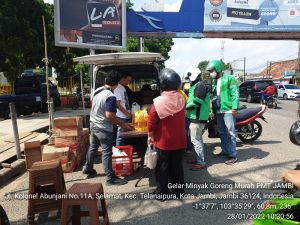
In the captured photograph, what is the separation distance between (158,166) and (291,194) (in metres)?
2.33

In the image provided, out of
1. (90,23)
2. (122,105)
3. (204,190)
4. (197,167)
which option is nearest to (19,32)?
(90,23)

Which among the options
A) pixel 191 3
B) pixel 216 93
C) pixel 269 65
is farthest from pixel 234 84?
pixel 269 65

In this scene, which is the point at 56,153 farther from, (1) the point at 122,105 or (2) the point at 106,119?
(1) the point at 122,105

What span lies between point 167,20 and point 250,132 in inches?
399

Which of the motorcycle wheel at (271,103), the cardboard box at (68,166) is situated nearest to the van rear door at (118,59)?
the cardboard box at (68,166)

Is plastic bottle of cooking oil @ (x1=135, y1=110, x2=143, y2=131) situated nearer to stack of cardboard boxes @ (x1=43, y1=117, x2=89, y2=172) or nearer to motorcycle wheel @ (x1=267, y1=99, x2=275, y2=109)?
stack of cardboard boxes @ (x1=43, y1=117, x2=89, y2=172)

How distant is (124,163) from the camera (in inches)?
223

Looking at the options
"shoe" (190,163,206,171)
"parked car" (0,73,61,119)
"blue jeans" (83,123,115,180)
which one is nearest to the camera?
"blue jeans" (83,123,115,180)

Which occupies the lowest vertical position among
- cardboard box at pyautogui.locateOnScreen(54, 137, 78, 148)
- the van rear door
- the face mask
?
cardboard box at pyautogui.locateOnScreen(54, 137, 78, 148)

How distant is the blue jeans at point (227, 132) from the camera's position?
6270 mm

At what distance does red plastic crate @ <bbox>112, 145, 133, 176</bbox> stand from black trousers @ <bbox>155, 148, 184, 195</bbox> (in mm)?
1066

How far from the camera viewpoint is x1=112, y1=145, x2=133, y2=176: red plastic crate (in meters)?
5.61

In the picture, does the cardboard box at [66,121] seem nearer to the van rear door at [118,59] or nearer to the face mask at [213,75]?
the van rear door at [118,59]

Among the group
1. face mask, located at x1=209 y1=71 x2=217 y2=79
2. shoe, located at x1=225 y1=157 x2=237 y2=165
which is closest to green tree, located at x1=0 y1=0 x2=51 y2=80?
face mask, located at x1=209 y1=71 x2=217 y2=79
